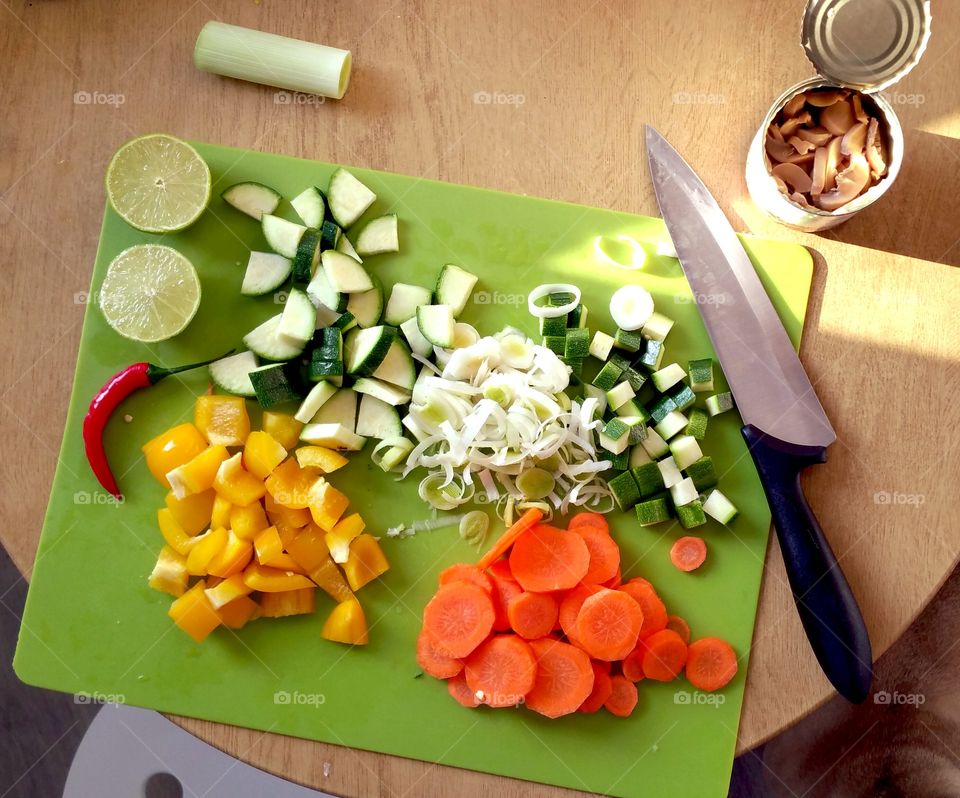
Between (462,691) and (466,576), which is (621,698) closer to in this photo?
(462,691)

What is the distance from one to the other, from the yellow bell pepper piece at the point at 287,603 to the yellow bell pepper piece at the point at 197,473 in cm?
39

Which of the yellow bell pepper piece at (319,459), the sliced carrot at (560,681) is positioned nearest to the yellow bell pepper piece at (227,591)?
the yellow bell pepper piece at (319,459)

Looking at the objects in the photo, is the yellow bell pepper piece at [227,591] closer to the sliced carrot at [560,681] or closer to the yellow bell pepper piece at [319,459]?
the yellow bell pepper piece at [319,459]

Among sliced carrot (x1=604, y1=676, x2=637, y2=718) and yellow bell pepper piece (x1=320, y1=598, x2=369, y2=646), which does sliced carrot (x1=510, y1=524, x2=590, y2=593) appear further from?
yellow bell pepper piece (x1=320, y1=598, x2=369, y2=646)

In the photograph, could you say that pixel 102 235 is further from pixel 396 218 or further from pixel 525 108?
pixel 525 108

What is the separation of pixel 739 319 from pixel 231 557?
5.54 feet

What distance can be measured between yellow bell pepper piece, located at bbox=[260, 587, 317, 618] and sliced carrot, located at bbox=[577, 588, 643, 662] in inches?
32.4

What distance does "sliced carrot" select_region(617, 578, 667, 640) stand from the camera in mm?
2369

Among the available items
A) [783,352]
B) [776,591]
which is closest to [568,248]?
[783,352]

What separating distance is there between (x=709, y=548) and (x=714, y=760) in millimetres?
642

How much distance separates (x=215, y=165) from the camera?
8.08 feet

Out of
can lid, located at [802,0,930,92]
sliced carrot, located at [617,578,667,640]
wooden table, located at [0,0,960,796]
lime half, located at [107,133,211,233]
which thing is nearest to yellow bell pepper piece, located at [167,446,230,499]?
wooden table, located at [0,0,960,796]

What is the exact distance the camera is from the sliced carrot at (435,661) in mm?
2338

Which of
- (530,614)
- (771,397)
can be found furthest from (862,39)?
(530,614)
